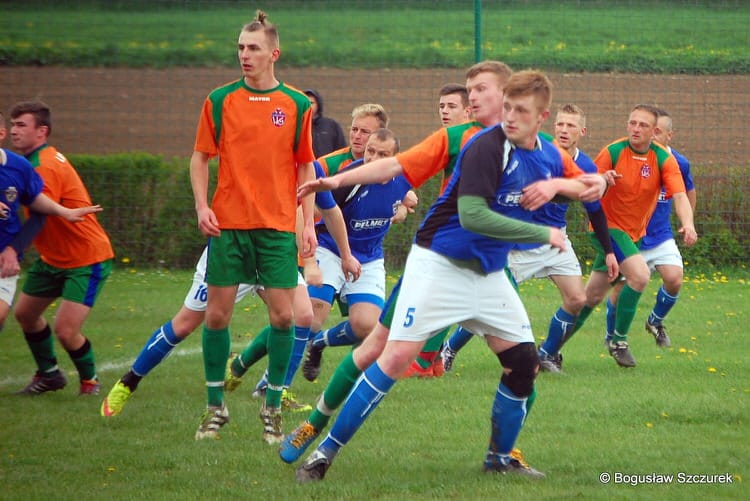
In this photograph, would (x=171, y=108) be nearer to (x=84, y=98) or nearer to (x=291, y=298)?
(x=84, y=98)

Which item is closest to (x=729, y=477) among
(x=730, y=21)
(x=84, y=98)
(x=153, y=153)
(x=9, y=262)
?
(x=9, y=262)

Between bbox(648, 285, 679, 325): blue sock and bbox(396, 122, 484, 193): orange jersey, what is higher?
bbox(396, 122, 484, 193): orange jersey

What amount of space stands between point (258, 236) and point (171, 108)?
1009 centimetres

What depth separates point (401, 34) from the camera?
18.1 m

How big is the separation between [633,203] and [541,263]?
115 cm

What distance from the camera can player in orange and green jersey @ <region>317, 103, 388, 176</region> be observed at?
24.4 feet

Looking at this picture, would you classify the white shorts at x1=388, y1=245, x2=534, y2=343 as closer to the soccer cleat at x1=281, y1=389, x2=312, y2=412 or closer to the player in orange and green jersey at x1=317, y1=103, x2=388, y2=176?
the soccer cleat at x1=281, y1=389, x2=312, y2=412

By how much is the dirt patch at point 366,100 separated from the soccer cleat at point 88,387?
325 inches

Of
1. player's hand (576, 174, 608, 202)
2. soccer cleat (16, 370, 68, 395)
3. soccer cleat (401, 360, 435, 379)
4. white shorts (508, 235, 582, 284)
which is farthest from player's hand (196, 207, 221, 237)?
white shorts (508, 235, 582, 284)

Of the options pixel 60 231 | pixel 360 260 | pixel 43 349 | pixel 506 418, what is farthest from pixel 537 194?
pixel 43 349

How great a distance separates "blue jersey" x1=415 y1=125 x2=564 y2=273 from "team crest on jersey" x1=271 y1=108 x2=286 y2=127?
1.20m

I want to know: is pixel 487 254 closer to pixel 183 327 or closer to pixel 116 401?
pixel 183 327

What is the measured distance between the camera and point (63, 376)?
768 centimetres

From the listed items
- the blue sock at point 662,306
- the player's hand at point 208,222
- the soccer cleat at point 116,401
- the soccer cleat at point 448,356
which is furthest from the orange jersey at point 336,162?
the blue sock at point 662,306
